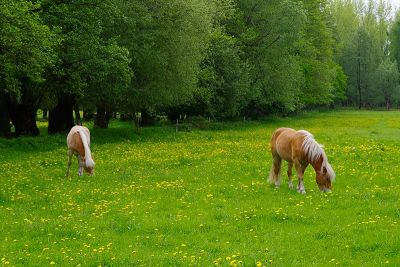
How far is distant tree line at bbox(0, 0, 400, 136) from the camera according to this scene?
27.7 metres

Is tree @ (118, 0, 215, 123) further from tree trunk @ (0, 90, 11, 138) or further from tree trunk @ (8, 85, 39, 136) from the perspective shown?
tree trunk @ (0, 90, 11, 138)

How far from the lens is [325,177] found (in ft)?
53.1

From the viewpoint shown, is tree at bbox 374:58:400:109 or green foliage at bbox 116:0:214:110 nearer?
green foliage at bbox 116:0:214:110

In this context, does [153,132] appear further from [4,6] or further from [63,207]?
[63,207]

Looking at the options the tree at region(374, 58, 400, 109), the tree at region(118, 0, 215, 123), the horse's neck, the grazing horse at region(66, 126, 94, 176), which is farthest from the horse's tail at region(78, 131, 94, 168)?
the tree at region(374, 58, 400, 109)

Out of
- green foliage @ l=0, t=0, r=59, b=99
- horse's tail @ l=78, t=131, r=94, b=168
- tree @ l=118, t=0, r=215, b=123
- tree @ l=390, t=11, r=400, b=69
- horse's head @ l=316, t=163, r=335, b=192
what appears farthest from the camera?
tree @ l=390, t=11, r=400, b=69

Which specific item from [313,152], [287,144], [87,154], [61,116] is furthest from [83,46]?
[313,152]

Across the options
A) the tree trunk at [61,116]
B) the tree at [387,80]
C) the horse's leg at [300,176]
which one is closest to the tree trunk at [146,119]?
the tree trunk at [61,116]

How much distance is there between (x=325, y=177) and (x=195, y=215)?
501 cm

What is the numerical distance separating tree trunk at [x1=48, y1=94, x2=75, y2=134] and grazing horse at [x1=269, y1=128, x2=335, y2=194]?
26261mm

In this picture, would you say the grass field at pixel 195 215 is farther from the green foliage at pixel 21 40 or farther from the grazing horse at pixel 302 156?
the green foliage at pixel 21 40

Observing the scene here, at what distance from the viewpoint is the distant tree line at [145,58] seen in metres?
27.7

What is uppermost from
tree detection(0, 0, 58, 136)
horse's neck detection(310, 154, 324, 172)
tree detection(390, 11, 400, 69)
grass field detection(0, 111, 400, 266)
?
tree detection(390, 11, 400, 69)

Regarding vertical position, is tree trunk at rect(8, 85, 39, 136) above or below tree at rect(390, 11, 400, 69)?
below
